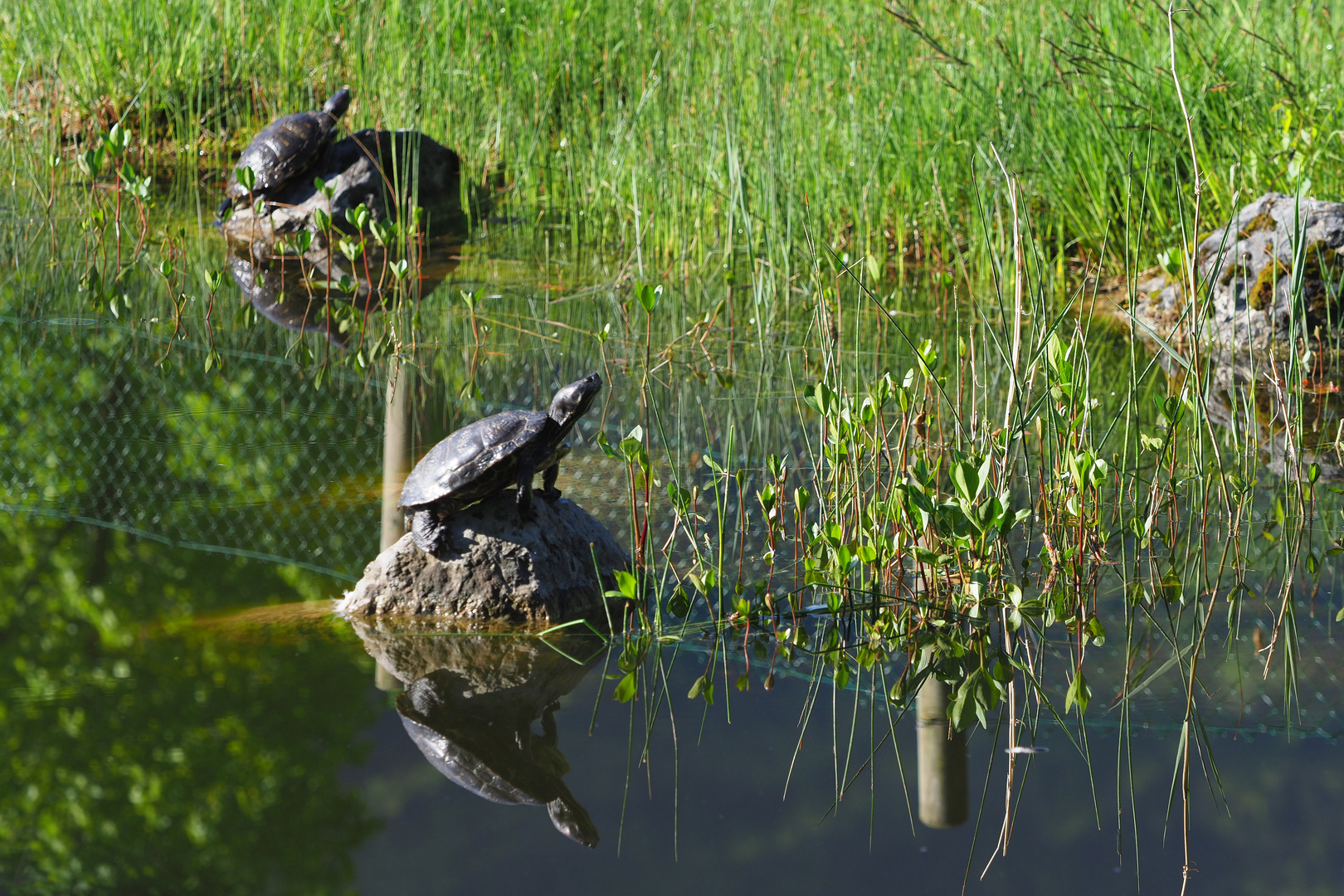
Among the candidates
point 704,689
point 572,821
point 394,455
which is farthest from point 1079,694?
point 394,455

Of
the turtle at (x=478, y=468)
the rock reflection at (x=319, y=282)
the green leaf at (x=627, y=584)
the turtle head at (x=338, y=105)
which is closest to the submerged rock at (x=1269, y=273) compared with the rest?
the turtle at (x=478, y=468)

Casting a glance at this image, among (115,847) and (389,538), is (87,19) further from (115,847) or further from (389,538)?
(115,847)

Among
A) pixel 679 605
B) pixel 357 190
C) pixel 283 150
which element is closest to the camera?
pixel 679 605

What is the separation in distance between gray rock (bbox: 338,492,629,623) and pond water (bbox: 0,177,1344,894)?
9 centimetres

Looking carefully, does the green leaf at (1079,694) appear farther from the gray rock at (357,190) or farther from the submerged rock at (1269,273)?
the gray rock at (357,190)

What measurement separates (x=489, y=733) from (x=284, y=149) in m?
6.01

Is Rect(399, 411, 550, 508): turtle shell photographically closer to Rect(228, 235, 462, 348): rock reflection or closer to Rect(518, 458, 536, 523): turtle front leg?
Rect(518, 458, 536, 523): turtle front leg

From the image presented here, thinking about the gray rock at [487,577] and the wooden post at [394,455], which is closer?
the wooden post at [394,455]

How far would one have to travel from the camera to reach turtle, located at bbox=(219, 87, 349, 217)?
7.19 m

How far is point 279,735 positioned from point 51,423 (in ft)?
7.39

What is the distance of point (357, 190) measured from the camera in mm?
7371

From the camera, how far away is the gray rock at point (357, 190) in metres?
7.23

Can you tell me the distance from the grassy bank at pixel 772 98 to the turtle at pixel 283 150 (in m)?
0.49

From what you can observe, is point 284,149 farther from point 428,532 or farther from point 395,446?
point 428,532
